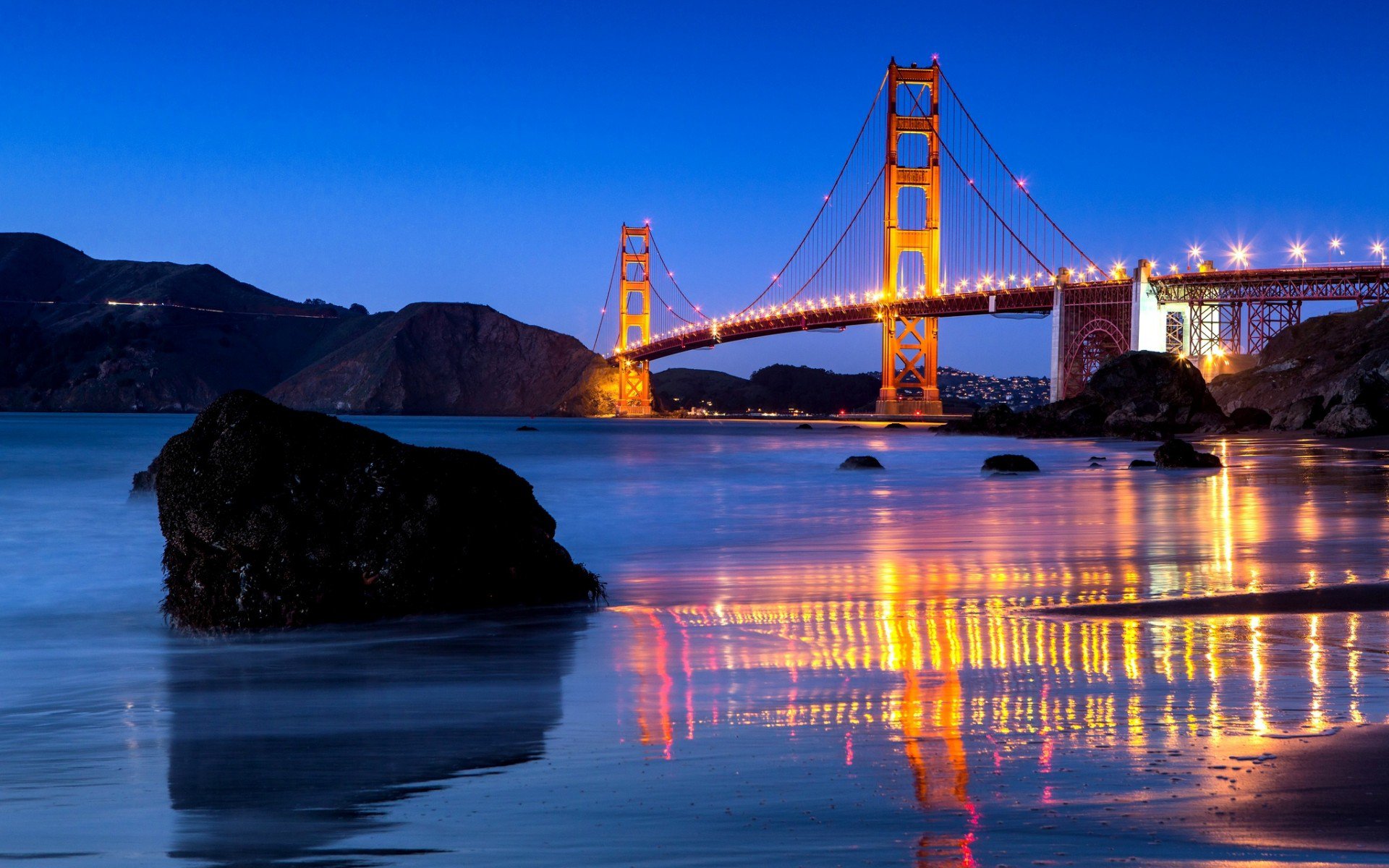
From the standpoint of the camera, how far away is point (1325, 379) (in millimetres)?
43406

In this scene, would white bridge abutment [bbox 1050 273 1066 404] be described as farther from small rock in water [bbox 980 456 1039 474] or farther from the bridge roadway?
small rock in water [bbox 980 456 1039 474]

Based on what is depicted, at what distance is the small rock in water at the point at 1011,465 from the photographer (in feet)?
71.2

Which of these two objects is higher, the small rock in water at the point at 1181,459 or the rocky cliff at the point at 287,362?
the rocky cliff at the point at 287,362

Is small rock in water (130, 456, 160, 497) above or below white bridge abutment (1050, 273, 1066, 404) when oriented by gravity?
below

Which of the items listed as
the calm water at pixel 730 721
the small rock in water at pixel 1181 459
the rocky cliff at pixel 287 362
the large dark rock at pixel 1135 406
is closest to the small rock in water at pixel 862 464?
the small rock in water at pixel 1181 459

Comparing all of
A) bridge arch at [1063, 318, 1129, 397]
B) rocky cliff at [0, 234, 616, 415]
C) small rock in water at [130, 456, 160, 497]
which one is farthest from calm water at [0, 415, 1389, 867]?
rocky cliff at [0, 234, 616, 415]

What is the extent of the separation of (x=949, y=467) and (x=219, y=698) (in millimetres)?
21065

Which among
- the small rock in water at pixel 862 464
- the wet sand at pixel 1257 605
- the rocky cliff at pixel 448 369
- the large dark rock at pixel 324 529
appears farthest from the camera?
the rocky cliff at pixel 448 369

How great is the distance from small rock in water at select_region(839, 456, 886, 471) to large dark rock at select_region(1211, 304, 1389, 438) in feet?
45.5

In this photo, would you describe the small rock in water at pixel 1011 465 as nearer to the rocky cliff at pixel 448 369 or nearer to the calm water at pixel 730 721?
the calm water at pixel 730 721

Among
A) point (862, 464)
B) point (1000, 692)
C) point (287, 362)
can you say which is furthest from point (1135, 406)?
point (287, 362)

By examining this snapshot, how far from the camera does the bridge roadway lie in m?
51.6

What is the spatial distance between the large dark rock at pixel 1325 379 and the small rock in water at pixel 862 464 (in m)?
13.9

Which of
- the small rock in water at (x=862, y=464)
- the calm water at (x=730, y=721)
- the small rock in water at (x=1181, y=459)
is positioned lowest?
the calm water at (x=730, y=721)
